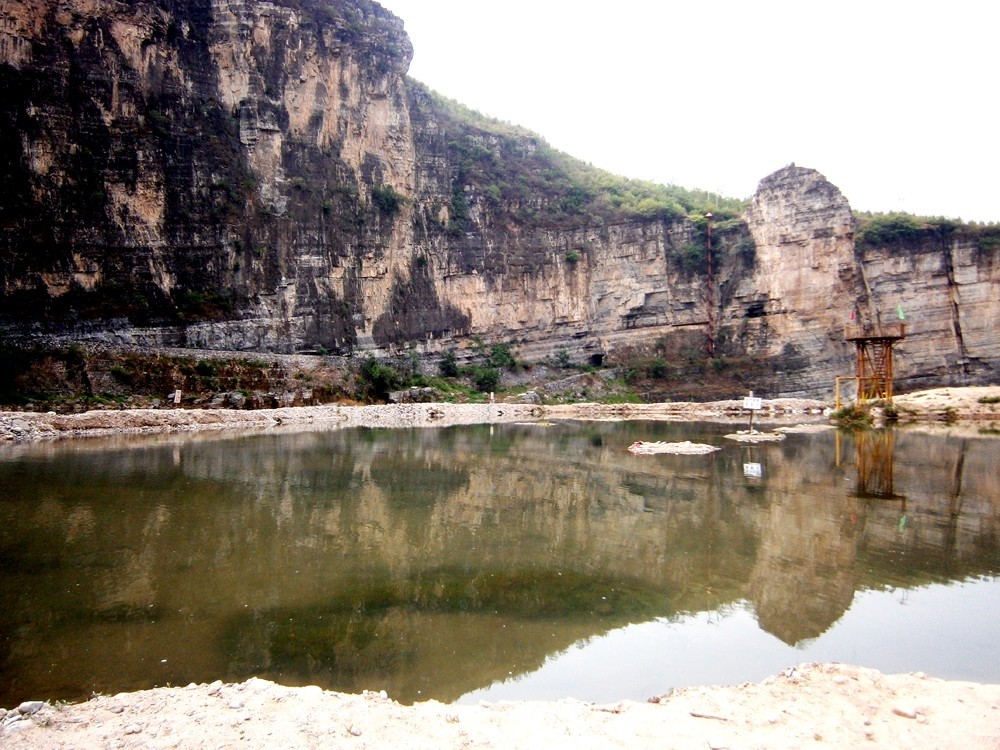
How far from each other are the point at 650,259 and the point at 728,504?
44107mm

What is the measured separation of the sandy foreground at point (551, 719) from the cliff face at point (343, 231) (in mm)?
36371

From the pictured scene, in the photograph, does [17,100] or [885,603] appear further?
[17,100]

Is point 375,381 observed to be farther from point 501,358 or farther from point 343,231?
point 501,358

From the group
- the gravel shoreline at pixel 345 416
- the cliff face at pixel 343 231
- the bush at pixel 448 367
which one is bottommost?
the gravel shoreline at pixel 345 416

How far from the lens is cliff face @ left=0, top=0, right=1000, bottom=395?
35.7 meters

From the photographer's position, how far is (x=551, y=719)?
443cm

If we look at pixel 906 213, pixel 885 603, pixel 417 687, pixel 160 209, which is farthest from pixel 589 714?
pixel 906 213

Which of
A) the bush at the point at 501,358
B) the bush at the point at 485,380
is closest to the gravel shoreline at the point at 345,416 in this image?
the bush at the point at 485,380

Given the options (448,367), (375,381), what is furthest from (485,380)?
(375,381)

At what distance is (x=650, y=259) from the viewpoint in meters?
53.6

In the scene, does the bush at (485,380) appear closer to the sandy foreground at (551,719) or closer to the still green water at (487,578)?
the still green water at (487,578)

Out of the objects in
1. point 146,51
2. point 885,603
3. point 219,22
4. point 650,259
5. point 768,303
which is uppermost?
point 219,22

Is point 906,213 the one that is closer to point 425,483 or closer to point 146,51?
point 425,483

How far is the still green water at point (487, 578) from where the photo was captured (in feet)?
18.0
